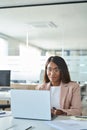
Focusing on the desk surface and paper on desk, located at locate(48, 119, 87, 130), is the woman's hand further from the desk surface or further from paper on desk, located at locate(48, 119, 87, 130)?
paper on desk, located at locate(48, 119, 87, 130)

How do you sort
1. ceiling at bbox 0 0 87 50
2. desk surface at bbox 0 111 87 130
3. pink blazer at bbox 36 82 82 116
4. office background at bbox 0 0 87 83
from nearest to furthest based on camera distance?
desk surface at bbox 0 111 87 130 < pink blazer at bbox 36 82 82 116 < ceiling at bbox 0 0 87 50 < office background at bbox 0 0 87 83

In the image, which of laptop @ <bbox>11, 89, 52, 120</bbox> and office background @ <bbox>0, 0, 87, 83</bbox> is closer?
laptop @ <bbox>11, 89, 52, 120</bbox>

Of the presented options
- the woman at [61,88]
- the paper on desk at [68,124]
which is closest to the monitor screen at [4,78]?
the woman at [61,88]

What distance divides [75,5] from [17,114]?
3.26m

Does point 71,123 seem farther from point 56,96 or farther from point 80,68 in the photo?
point 80,68

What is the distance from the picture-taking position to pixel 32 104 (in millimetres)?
1772

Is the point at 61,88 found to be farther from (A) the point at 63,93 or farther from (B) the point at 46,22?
(B) the point at 46,22

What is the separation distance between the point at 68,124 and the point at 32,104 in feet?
0.94

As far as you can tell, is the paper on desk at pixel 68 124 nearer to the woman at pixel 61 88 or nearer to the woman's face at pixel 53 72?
the woman at pixel 61 88

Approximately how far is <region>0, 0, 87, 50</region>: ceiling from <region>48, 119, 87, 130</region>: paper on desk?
3.22m

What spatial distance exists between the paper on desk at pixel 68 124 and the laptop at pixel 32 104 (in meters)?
0.09

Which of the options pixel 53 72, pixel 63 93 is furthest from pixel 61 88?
pixel 53 72

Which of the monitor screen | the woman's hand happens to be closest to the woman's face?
the woman's hand

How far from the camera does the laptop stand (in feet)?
5.71
